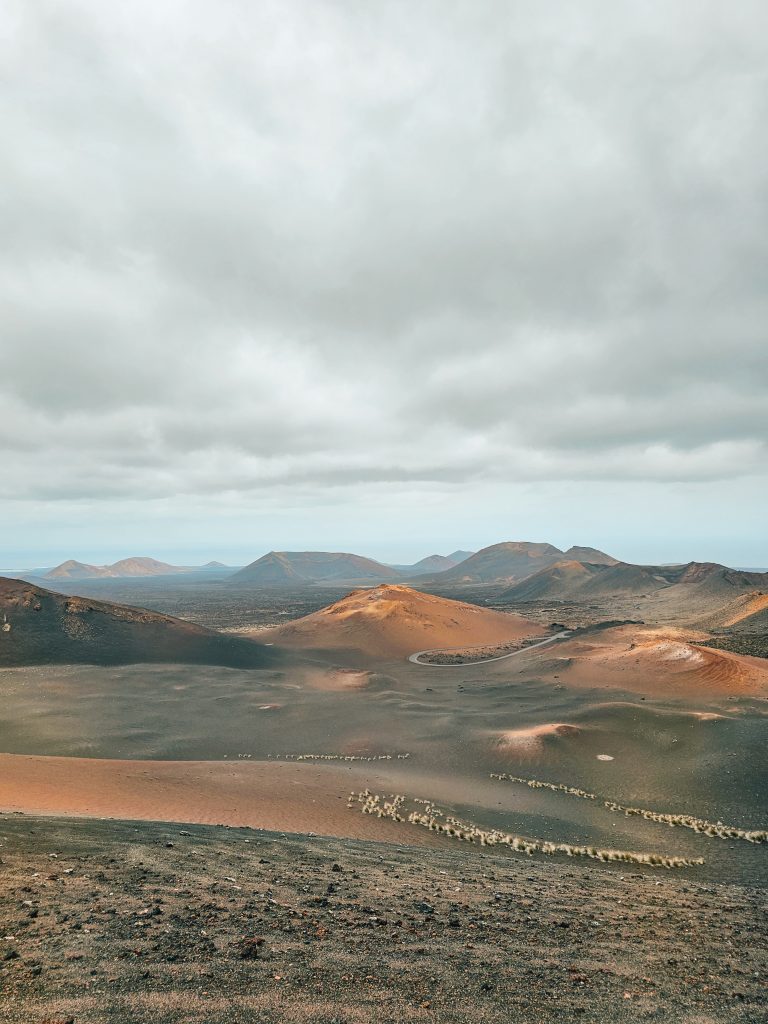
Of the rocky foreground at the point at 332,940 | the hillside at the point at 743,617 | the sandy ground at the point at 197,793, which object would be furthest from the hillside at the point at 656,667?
the rocky foreground at the point at 332,940

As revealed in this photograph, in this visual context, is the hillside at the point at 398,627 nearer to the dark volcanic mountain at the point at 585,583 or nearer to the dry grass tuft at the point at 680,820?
the dry grass tuft at the point at 680,820

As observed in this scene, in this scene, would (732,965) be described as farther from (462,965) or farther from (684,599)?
(684,599)

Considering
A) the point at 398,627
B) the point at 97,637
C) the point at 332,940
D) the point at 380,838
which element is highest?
the point at 332,940

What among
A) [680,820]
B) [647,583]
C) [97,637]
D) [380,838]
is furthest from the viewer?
[647,583]

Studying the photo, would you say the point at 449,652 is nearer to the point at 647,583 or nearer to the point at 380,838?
the point at 380,838

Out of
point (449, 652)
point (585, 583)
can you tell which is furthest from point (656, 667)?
point (585, 583)

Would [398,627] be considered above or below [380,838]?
below
